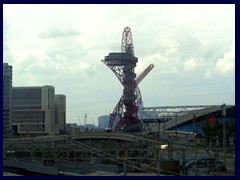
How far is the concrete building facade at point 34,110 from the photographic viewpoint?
449ft

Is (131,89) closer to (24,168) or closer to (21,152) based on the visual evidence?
(21,152)

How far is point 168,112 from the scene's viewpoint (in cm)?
15125

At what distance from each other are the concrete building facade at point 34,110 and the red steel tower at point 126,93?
28.8 m

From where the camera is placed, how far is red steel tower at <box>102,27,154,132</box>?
115250mm

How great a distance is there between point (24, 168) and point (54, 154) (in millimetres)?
15502

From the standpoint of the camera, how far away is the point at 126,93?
114875 mm

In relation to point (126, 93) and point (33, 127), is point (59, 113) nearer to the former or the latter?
point (33, 127)

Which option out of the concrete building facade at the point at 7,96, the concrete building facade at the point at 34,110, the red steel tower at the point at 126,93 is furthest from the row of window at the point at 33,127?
the red steel tower at the point at 126,93

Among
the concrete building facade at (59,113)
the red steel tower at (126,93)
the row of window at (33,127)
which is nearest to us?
the red steel tower at (126,93)

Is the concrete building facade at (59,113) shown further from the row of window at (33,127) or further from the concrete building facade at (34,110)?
the row of window at (33,127)

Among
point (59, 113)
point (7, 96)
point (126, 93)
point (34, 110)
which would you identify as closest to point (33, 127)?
point (34, 110)

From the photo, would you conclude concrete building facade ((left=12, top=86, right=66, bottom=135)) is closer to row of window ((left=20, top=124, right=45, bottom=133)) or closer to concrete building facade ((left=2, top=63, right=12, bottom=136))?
row of window ((left=20, top=124, right=45, bottom=133))

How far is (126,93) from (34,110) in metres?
39.0

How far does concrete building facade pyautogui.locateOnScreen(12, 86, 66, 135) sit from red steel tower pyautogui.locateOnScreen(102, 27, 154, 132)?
2884cm
